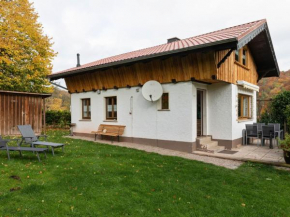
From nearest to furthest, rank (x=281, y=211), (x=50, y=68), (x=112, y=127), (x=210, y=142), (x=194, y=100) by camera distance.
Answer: (x=281, y=211) < (x=194, y=100) < (x=210, y=142) < (x=112, y=127) < (x=50, y=68)

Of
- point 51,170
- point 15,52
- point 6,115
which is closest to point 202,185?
point 51,170

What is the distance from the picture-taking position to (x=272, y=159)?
24.7 ft

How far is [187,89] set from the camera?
904 centimetres

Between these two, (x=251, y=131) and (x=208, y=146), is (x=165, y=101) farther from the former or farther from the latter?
(x=251, y=131)

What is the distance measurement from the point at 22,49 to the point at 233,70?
59.3ft

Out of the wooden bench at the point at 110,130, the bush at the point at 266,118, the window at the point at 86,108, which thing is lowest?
the wooden bench at the point at 110,130

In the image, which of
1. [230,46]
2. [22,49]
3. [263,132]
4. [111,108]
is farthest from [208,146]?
[22,49]

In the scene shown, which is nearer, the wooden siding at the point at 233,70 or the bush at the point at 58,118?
the wooden siding at the point at 233,70

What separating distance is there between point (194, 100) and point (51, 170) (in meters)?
6.10

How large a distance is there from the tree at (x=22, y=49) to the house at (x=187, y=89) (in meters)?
7.95

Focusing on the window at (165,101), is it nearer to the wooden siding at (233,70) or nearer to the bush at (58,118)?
the wooden siding at (233,70)

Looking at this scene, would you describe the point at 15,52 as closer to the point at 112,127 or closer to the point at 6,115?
the point at 6,115

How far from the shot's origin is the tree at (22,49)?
17702 millimetres

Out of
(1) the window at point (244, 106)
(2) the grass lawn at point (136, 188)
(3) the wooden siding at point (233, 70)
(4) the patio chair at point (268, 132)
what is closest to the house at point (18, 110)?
(2) the grass lawn at point (136, 188)
